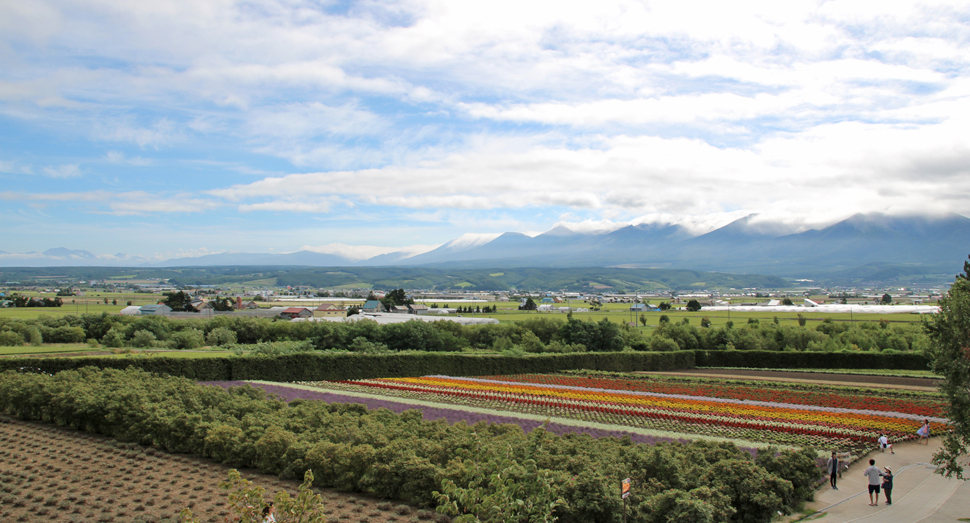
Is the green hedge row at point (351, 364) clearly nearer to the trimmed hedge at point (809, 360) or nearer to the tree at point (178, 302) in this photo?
the trimmed hedge at point (809, 360)

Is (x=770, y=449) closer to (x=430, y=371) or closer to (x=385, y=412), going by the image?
(x=385, y=412)

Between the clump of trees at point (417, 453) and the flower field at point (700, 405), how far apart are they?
4.01 meters

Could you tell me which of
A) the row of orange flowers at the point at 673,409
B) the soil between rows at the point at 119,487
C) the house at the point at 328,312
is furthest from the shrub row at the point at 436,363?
the house at the point at 328,312

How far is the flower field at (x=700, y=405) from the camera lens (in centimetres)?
2002

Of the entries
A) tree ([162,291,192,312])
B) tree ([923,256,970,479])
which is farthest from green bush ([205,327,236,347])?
tree ([162,291,192,312])

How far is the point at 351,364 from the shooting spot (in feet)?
109

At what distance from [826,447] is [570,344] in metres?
36.2

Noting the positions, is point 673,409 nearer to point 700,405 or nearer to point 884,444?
point 700,405

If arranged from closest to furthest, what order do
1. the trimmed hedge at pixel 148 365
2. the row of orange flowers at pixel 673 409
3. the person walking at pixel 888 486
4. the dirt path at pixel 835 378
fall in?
1. the person walking at pixel 888 486
2. the row of orange flowers at pixel 673 409
3. the trimmed hedge at pixel 148 365
4. the dirt path at pixel 835 378

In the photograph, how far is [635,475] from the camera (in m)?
11.2

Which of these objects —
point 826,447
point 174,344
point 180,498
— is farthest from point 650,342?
point 180,498

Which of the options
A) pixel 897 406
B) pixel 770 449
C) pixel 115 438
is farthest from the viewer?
pixel 897 406

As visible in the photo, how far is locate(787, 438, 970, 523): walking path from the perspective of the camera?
1241 cm

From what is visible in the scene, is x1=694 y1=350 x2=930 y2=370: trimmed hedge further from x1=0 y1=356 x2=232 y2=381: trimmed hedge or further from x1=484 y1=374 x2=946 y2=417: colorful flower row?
x1=0 y1=356 x2=232 y2=381: trimmed hedge
